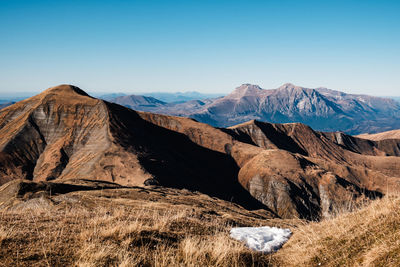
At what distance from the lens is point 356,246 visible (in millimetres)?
3945

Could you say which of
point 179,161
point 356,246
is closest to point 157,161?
point 179,161

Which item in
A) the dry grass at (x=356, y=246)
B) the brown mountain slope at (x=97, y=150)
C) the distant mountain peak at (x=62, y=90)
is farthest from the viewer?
the distant mountain peak at (x=62, y=90)

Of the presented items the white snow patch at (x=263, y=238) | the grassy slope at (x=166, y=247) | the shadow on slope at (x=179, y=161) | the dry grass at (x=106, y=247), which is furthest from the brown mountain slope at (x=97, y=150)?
the grassy slope at (x=166, y=247)

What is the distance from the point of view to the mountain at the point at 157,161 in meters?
41.2

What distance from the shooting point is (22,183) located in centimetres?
1933

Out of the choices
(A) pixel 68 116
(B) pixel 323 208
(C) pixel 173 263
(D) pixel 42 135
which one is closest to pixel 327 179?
(B) pixel 323 208

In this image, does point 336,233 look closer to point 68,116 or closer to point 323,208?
point 323,208

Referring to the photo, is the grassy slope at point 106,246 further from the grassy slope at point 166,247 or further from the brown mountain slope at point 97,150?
the brown mountain slope at point 97,150

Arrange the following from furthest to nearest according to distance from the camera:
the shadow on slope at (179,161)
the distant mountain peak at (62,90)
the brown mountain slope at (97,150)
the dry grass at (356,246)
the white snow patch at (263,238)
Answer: the distant mountain peak at (62,90) < the shadow on slope at (179,161) < the brown mountain slope at (97,150) < the white snow patch at (263,238) < the dry grass at (356,246)

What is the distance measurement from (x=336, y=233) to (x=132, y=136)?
4794 centimetres

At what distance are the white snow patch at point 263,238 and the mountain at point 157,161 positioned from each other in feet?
97.7

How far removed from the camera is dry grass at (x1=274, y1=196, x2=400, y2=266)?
3447mm

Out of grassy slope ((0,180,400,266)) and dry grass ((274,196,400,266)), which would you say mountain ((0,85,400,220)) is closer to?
grassy slope ((0,180,400,266))

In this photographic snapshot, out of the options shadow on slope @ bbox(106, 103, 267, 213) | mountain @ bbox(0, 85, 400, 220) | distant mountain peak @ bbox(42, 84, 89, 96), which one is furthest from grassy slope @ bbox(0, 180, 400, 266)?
distant mountain peak @ bbox(42, 84, 89, 96)
